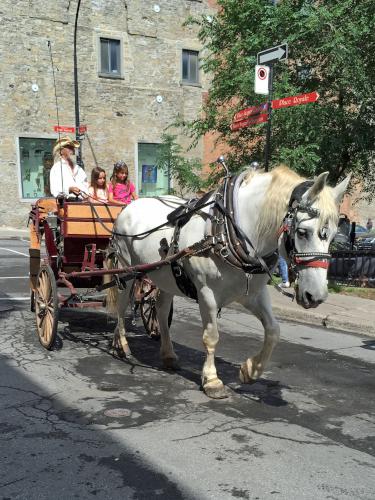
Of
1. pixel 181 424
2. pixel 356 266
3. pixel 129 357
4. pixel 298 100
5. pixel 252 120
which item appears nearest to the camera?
pixel 181 424

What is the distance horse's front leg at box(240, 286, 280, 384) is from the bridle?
2.63ft

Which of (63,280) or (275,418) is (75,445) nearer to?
(275,418)

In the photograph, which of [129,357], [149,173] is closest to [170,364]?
[129,357]

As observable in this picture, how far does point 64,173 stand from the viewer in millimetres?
6523

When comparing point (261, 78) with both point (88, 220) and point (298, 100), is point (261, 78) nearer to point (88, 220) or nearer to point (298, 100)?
Answer: point (298, 100)

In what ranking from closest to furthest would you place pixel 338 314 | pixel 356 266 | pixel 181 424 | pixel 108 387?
pixel 181 424, pixel 108 387, pixel 338 314, pixel 356 266

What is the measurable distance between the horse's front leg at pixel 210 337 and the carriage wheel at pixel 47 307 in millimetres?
1991

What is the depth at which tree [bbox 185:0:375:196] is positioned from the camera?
9.95m

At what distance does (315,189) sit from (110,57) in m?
27.1

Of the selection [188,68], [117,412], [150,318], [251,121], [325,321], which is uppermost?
[188,68]

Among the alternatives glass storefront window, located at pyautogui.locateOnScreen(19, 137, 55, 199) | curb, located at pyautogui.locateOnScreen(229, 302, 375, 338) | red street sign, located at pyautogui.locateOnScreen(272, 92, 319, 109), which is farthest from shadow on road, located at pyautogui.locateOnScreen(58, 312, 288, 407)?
glass storefront window, located at pyautogui.locateOnScreen(19, 137, 55, 199)

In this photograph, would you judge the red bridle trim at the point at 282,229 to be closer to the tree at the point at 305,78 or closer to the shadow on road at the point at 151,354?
the shadow on road at the point at 151,354

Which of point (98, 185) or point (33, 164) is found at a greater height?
point (33, 164)

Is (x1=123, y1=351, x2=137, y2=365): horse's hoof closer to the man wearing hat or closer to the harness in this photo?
the harness
